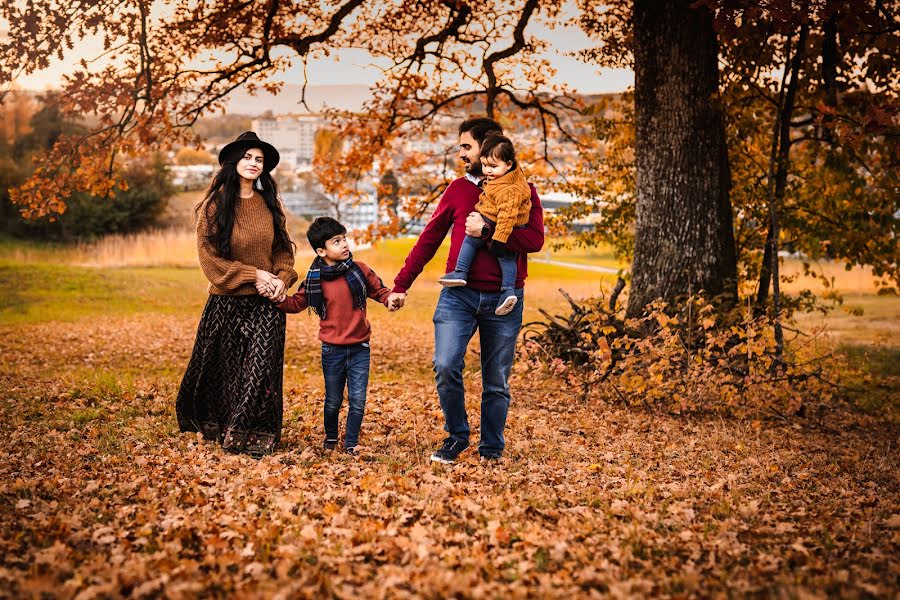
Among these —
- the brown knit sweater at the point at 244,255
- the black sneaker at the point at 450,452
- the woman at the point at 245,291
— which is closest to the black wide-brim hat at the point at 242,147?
the woman at the point at 245,291

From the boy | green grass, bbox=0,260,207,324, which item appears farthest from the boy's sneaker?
green grass, bbox=0,260,207,324

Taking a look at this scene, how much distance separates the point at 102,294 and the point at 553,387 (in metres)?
13.2

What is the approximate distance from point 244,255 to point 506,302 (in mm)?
2045

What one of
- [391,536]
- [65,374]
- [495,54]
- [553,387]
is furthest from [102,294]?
[391,536]

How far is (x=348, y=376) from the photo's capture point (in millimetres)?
6070

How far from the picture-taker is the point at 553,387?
975 cm

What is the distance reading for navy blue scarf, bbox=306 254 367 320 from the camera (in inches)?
232

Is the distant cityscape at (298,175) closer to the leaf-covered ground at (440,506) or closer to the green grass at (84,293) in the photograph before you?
the green grass at (84,293)

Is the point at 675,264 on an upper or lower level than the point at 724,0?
lower

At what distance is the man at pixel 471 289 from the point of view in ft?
17.8

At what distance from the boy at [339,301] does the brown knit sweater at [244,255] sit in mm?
299

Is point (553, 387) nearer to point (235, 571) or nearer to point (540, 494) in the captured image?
point (540, 494)

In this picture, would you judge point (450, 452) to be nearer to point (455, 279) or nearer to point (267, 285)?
point (455, 279)

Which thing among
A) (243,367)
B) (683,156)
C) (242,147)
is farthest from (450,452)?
(683,156)
